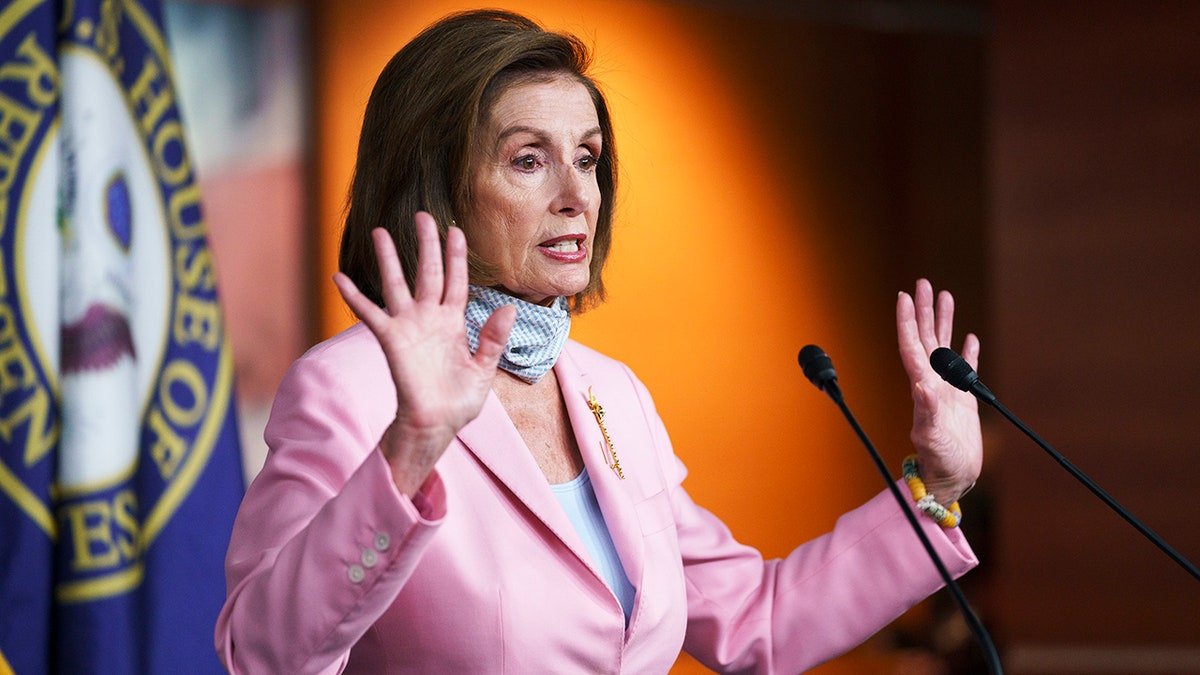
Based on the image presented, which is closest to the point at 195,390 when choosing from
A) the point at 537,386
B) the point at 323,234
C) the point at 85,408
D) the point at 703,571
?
the point at 85,408

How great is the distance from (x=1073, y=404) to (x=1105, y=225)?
0.55 metres

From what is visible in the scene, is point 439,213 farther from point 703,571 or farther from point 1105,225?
point 1105,225

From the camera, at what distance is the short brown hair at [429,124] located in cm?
177

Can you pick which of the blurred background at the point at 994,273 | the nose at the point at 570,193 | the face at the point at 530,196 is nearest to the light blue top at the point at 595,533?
the face at the point at 530,196

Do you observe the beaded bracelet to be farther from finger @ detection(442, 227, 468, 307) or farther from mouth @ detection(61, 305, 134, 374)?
mouth @ detection(61, 305, 134, 374)

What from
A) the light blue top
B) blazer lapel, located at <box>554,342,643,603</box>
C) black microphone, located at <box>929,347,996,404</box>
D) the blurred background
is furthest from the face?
the blurred background

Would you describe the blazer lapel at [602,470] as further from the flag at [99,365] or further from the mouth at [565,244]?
the flag at [99,365]

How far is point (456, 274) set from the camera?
4.39 feet

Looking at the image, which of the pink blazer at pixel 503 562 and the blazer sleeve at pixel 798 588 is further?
the blazer sleeve at pixel 798 588

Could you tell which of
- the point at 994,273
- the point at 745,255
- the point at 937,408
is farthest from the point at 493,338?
the point at 994,273

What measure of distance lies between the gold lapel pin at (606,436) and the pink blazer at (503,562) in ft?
0.05

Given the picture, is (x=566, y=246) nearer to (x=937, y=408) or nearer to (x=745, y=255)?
(x=937, y=408)

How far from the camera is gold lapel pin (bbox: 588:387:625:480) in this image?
184 cm

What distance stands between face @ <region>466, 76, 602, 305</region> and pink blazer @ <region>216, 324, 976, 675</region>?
186 millimetres
